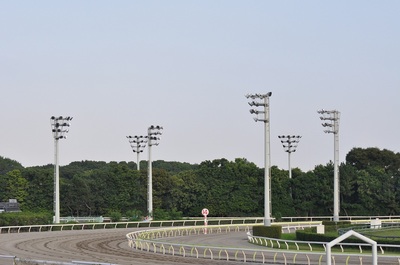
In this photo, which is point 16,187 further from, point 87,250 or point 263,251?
point 263,251

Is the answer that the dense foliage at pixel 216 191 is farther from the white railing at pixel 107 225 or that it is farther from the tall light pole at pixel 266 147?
the tall light pole at pixel 266 147

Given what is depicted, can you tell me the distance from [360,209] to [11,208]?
3758 cm

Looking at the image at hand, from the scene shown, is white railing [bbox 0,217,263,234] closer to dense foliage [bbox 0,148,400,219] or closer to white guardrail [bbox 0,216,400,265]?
white guardrail [bbox 0,216,400,265]

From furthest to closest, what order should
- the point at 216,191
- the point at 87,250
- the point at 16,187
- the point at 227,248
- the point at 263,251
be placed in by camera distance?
the point at 16,187 → the point at 216,191 → the point at 87,250 → the point at 227,248 → the point at 263,251

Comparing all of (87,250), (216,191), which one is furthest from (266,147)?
(216,191)

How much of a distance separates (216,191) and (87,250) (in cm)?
5117

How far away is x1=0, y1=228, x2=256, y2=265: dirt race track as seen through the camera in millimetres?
34281

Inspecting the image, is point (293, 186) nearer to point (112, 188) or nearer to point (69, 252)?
point (112, 188)

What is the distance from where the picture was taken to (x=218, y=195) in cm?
9212

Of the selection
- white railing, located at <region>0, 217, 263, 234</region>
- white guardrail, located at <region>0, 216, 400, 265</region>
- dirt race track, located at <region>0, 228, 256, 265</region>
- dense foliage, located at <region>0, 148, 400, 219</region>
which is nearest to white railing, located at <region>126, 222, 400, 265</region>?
white guardrail, located at <region>0, 216, 400, 265</region>

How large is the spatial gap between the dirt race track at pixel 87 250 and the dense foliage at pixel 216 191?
3536 cm

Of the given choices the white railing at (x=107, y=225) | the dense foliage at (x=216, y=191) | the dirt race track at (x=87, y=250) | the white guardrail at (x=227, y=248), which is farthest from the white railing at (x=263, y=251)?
the dense foliage at (x=216, y=191)

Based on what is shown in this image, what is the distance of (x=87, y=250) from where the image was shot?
138ft

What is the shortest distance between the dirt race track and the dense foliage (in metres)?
35.4
